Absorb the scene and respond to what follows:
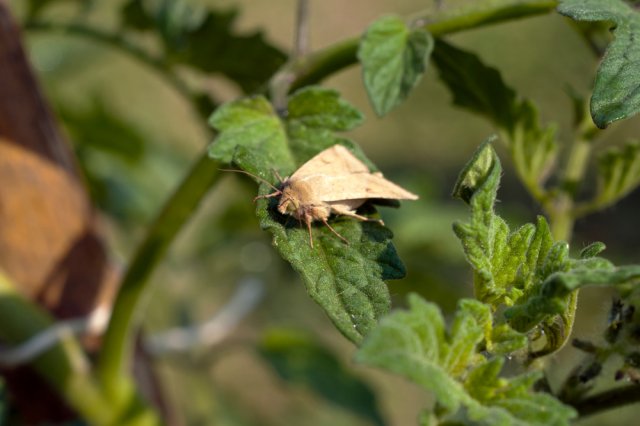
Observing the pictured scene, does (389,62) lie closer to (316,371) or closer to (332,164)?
(332,164)

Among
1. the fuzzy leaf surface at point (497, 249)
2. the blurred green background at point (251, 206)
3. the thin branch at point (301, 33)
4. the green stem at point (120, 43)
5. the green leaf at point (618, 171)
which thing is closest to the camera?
the fuzzy leaf surface at point (497, 249)

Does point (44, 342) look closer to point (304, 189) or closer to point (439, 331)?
point (304, 189)

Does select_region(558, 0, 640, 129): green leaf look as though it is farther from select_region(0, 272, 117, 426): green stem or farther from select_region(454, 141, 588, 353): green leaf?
select_region(0, 272, 117, 426): green stem

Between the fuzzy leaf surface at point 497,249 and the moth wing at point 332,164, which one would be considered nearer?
the fuzzy leaf surface at point 497,249

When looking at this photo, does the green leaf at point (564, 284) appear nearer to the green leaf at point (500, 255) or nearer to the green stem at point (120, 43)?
the green leaf at point (500, 255)

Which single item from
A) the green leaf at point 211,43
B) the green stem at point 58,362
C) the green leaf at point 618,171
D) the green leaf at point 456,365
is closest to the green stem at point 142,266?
the green stem at point 58,362

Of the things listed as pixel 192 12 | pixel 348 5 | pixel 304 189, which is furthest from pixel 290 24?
pixel 304 189

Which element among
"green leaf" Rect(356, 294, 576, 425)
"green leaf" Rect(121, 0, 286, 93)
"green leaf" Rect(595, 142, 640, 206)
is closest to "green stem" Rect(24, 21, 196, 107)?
"green leaf" Rect(121, 0, 286, 93)

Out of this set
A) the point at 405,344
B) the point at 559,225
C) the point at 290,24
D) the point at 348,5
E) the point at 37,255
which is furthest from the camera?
the point at 348,5
